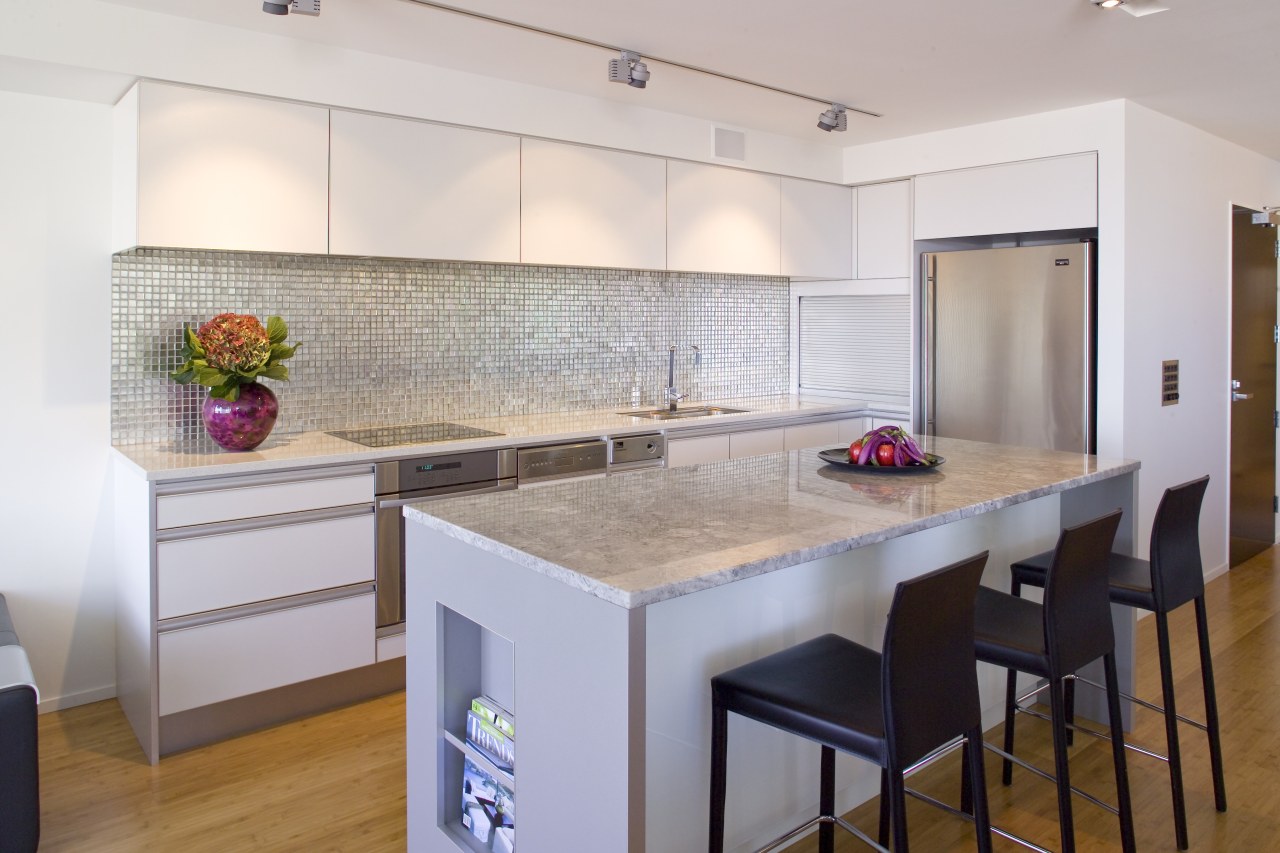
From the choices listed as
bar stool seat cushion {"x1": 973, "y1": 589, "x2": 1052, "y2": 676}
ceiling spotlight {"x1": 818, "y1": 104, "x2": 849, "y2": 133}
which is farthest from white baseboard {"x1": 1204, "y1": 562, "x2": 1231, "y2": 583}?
bar stool seat cushion {"x1": 973, "y1": 589, "x2": 1052, "y2": 676}

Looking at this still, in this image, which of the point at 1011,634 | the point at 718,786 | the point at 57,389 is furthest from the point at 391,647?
the point at 1011,634

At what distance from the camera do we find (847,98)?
420 cm

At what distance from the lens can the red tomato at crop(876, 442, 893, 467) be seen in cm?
284

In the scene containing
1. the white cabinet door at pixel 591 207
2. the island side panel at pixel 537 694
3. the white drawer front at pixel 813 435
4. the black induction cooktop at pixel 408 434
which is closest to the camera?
the island side panel at pixel 537 694

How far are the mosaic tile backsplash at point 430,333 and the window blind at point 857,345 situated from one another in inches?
12.5

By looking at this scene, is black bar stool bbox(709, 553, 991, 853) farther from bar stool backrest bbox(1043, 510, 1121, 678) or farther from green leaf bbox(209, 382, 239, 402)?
green leaf bbox(209, 382, 239, 402)

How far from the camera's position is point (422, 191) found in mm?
3641

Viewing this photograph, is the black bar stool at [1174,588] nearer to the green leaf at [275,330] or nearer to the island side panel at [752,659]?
the island side panel at [752,659]

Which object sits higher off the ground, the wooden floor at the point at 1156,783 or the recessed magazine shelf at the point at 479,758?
the recessed magazine shelf at the point at 479,758

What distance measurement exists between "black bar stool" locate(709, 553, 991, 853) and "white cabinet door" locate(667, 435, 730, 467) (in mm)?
2243

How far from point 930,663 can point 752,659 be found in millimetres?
527

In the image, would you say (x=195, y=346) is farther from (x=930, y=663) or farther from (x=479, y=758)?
(x=930, y=663)

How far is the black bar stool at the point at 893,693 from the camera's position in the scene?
1.67m

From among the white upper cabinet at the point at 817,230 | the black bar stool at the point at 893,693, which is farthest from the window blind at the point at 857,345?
the black bar stool at the point at 893,693
